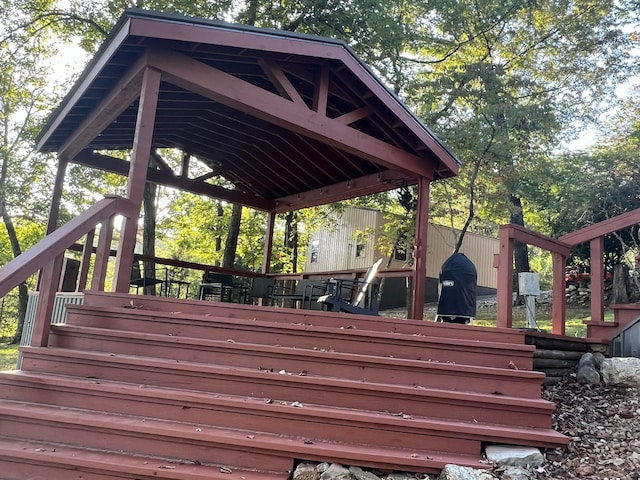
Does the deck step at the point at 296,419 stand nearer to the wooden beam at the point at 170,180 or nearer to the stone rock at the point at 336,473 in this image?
the stone rock at the point at 336,473

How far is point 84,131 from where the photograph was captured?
602cm

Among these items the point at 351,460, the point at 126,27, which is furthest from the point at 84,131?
the point at 351,460

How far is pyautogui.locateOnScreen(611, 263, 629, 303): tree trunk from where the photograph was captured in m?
9.69

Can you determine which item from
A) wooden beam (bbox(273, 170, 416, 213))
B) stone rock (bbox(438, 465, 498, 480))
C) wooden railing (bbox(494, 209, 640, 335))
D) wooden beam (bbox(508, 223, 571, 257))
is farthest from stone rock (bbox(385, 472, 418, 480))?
wooden beam (bbox(273, 170, 416, 213))

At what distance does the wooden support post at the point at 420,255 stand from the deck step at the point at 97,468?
11.7 feet

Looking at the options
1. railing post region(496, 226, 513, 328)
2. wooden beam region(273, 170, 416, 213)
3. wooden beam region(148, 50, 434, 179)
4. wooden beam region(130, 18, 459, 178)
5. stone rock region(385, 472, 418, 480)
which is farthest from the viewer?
wooden beam region(273, 170, 416, 213)

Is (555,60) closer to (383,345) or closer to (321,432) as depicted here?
(383,345)

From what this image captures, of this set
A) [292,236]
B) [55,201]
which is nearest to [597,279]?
[55,201]

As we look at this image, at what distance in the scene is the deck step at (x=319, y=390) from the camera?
114 inches

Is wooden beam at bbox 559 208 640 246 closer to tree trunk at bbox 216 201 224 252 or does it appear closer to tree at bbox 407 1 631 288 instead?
tree at bbox 407 1 631 288

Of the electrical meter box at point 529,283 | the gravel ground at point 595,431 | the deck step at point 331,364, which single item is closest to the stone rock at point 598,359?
the gravel ground at point 595,431

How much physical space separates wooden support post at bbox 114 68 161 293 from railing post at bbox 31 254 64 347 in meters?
0.66

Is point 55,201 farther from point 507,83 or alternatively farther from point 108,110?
point 507,83

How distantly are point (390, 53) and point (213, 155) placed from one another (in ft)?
17.7
